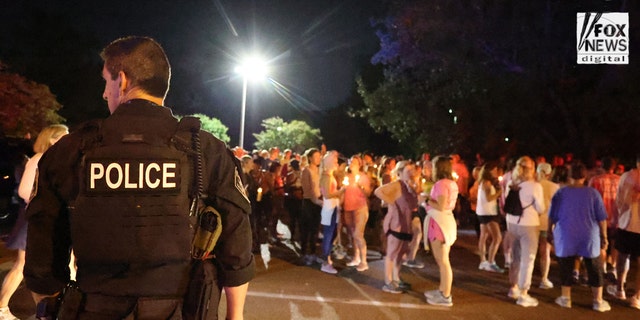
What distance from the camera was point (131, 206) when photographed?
222 centimetres

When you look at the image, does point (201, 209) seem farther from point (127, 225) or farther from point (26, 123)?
point (26, 123)

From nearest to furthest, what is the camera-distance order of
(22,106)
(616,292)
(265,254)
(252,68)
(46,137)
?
1. (46,137)
2. (616,292)
3. (265,254)
4. (22,106)
5. (252,68)

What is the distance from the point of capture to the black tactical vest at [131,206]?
221cm

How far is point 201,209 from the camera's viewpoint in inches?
92.7

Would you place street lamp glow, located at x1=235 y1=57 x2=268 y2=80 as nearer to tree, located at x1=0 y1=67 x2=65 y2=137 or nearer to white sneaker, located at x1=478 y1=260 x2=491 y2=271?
tree, located at x1=0 y1=67 x2=65 y2=137

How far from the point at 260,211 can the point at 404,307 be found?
4.97 metres

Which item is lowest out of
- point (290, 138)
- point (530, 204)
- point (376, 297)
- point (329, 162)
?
point (376, 297)

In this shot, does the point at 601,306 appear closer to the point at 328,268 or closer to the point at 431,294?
the point at 431,294

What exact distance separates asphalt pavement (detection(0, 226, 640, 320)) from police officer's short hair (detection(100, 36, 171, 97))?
4517 millimetres

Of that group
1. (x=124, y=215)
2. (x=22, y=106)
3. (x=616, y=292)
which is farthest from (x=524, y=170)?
(x=22, y=106)

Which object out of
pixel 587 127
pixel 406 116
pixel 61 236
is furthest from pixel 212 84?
pixel 61 236

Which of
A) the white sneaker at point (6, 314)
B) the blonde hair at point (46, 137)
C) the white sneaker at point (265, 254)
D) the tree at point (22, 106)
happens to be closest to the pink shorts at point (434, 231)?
the white sneaker at point (265, 254)

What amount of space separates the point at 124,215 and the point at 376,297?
19.0 feet

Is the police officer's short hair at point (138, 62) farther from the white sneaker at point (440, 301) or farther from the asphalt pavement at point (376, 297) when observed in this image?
the white sneaker at point (440, 301)
